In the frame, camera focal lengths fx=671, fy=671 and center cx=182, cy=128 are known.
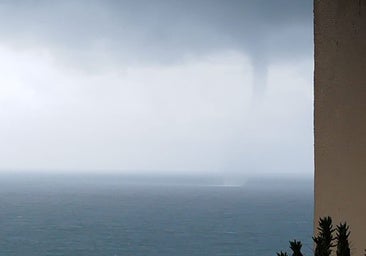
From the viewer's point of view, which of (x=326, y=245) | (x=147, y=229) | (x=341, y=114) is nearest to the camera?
(x=326, y=245)

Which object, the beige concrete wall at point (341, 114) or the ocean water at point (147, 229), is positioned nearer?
the beige concrete wall at point (341, 114)

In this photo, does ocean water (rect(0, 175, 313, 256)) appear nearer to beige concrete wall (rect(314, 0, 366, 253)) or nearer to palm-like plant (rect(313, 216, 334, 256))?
beige concrete wall (rect(314, 0, 366, 253))

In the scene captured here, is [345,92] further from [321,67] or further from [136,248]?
[136,248]

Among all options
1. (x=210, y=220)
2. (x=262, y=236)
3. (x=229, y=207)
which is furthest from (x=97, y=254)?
(x=229, y=207)

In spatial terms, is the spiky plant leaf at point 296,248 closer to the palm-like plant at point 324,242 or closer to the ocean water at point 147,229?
the palm-like plant at point 324,242

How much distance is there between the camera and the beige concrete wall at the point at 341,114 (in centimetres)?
100

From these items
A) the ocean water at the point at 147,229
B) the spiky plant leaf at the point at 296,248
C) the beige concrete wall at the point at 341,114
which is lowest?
the ocean water at the point at 147,229

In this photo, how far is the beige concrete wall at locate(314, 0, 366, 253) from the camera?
1.00 meters


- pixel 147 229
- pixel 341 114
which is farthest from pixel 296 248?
pixel 147 229

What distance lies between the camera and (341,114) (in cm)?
104

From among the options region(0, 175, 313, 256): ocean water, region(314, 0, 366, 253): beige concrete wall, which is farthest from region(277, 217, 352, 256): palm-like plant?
region(0, 175, 313, 256): ocean water

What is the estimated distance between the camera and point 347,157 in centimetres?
103

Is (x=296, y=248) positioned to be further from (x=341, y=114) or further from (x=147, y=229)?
(x=147, y=229)

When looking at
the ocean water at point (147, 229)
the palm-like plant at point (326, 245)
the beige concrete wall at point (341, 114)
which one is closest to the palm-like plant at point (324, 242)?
the palm-like plant at point (326, 245)
